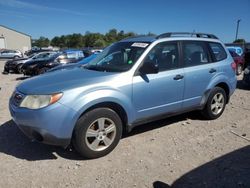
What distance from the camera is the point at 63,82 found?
3.80 metres

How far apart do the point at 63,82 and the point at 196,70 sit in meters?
2.55

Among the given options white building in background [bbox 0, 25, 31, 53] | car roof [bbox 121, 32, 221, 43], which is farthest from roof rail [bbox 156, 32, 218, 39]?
white building in background [bbox 0, 25, 31, 53]

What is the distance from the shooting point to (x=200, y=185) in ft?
10.5

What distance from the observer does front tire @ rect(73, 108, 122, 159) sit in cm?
365

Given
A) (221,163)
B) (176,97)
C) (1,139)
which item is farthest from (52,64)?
(221,163)

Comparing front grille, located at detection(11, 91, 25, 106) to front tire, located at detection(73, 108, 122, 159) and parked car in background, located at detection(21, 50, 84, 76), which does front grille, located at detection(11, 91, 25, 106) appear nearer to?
front tire, located at detection(73, 108, 122, 159)

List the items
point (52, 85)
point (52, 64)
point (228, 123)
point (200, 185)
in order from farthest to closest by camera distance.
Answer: point (52, 64) → point (228, 123) → point (52, 85) → point (200, 185)

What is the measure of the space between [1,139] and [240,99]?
6.48 m

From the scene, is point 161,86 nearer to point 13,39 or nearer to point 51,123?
point 51,123

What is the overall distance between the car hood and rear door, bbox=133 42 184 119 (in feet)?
1.88

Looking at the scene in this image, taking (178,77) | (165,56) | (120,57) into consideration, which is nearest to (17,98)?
(120,57)

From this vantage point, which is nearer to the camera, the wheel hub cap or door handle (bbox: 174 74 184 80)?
the wheel hub cap

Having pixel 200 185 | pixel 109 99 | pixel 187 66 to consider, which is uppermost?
pixel 187 66

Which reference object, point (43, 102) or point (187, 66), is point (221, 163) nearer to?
point (187, 66)
